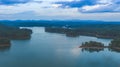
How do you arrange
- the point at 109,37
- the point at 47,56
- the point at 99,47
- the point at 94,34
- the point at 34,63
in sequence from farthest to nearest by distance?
the point at 94,34
the point at 109,37
the point at 99,47
the point at 47,56
the point at 34,63

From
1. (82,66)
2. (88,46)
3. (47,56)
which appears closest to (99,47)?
(88,46)

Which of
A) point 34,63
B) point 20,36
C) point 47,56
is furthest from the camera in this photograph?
point 20,36

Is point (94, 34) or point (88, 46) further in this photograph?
point (94, 34)

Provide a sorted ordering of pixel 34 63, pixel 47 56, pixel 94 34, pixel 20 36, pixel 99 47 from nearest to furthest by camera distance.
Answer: pixel 34 63, pixel 47 56, pixel 99 47, pixel 20 36, pixel 94 34

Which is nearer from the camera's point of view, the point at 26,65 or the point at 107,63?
the point at 26,65

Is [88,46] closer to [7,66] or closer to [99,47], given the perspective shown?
[99,47]

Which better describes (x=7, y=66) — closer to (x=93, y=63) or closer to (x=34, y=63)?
(x=34, y=63)

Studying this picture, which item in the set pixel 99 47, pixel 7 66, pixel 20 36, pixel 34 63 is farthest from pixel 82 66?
pixel 20 36

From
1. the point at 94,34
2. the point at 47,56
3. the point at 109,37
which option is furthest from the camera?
the point at 94,34
